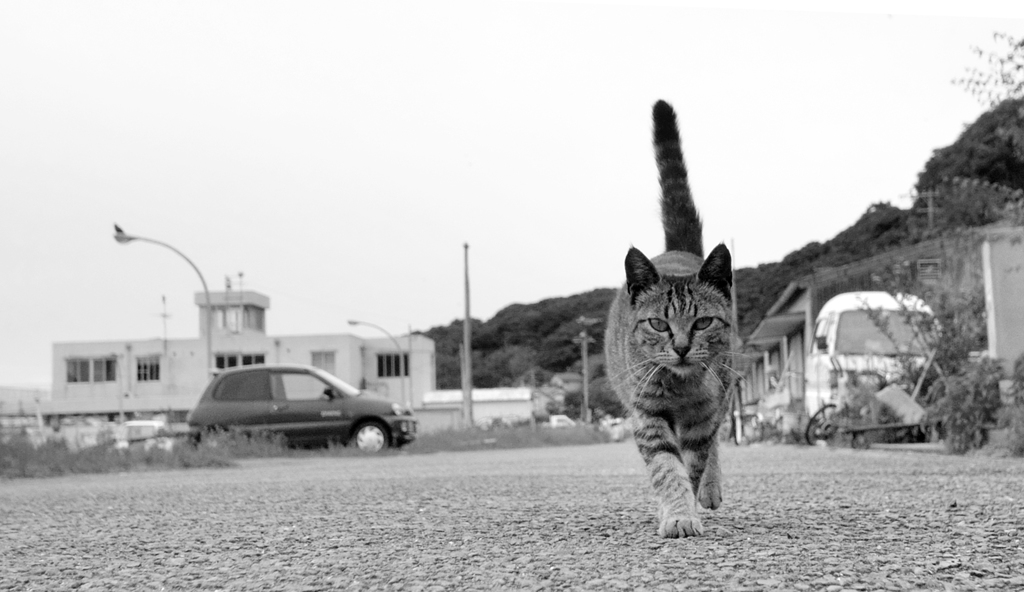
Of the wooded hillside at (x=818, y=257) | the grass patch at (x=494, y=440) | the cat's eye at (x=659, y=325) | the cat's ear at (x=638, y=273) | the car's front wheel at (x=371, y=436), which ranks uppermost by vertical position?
the wooded hillside at (x=818, y=257)

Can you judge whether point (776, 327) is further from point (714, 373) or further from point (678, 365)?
point (678, 365)

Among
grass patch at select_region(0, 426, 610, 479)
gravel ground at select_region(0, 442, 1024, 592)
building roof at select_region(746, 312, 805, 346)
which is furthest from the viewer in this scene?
building roof at select_region(746, 312, 805, 346)

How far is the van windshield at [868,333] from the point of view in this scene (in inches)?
698

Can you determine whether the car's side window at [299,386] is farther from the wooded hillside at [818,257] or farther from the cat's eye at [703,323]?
the cat's eye at [703,323]

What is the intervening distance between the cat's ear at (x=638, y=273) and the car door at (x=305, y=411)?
13.3 meters

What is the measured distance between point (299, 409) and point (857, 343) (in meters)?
9.45

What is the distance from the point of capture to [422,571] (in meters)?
3.14

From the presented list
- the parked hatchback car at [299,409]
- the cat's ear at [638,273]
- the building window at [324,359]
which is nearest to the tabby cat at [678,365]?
the cat's ear at [638,273]

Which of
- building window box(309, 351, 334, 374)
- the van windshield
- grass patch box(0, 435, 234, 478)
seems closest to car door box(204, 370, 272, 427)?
grass patch box(0, 435, 234, 478)

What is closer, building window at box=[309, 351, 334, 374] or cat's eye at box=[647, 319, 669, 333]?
cat's eye at box=[647, 319, 669, 333]

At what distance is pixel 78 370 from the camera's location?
2559 inches

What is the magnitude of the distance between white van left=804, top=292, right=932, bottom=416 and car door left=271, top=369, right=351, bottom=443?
7522mm

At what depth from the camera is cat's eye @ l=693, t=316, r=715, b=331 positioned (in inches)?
177

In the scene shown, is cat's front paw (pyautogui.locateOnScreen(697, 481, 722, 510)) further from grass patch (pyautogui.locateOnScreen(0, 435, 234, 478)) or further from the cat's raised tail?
grass patch (pyautogui.locateOnScreen(0, 435, 234, 478))
